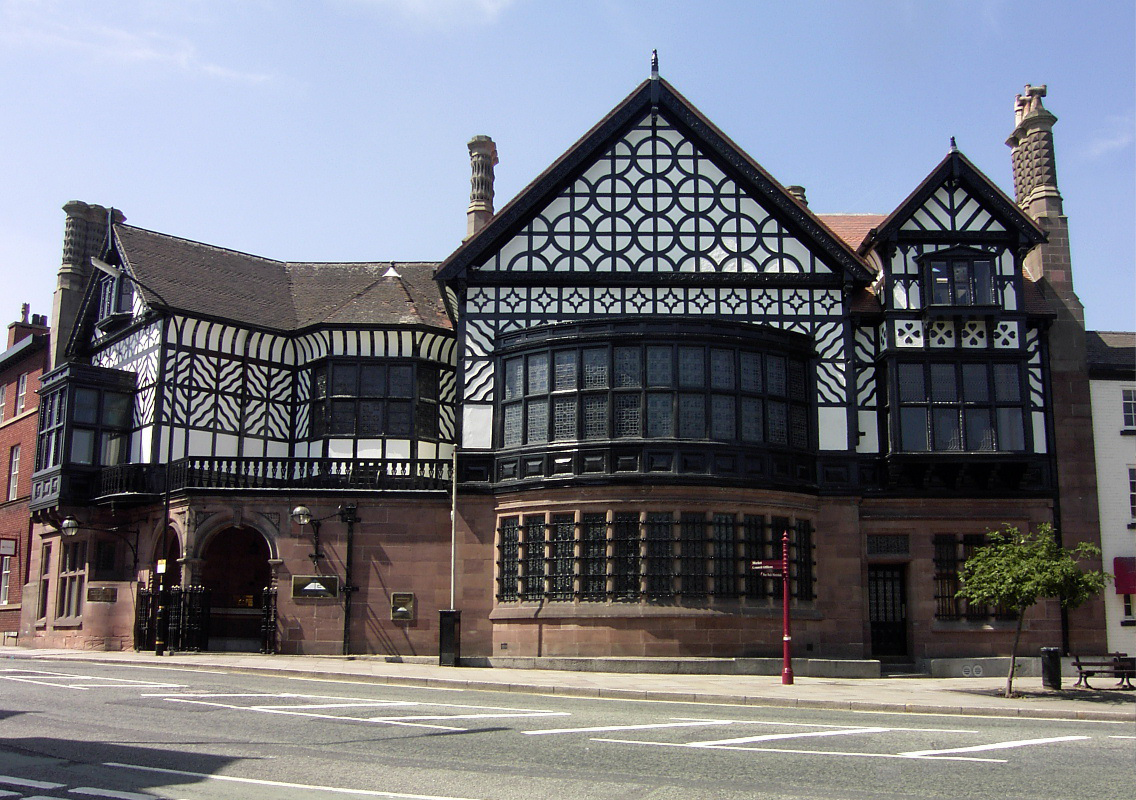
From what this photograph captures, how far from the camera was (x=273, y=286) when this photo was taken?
3562 centimetres

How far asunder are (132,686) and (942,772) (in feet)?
44.1

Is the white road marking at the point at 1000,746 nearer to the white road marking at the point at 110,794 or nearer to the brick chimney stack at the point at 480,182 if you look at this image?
the white road marking at the point at 110,794

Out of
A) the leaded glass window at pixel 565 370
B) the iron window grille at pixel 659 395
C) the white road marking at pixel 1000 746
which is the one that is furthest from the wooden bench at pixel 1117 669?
the leaded glass window at pixel 565 370

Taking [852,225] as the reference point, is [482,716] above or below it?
below

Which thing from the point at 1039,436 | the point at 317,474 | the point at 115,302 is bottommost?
the point at 317,474

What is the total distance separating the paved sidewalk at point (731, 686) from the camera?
18.6 m

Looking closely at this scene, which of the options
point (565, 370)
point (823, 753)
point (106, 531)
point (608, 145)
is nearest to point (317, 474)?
point (106, 531)

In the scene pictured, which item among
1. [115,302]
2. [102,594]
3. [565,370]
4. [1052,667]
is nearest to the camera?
[1052,667]

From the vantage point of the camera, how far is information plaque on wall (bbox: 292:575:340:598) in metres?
28.2

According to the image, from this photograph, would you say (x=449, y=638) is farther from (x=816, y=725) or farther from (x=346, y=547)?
(x=816, y=725)

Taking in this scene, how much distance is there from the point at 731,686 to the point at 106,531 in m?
19.6

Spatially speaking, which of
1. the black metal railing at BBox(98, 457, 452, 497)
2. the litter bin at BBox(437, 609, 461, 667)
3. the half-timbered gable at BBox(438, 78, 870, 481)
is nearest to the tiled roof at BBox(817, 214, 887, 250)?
the half-timbered gable at BBox(438, 78, 870, 481)

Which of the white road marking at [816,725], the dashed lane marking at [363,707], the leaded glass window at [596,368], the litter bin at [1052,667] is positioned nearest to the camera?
the dashed lane marking at [363,707]

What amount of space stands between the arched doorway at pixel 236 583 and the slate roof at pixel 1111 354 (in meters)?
23.2
